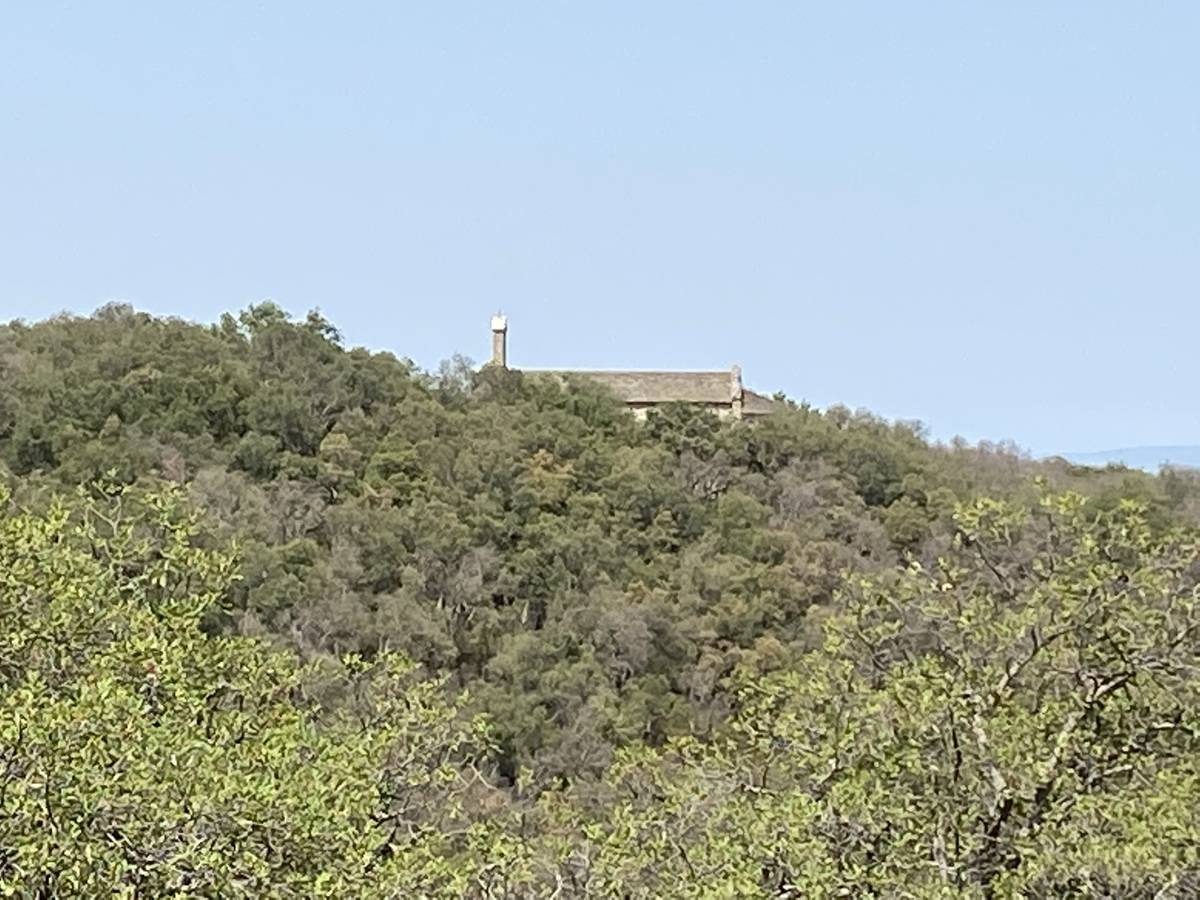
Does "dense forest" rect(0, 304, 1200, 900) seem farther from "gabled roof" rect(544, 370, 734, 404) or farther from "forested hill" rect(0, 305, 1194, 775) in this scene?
"gabled roof" rect(544, 370, 734, 404)

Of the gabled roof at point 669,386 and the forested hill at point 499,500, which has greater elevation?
the gabled roof at point 669,386

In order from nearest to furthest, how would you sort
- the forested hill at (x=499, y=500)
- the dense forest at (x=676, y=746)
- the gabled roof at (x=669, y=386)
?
the dense forest at (x=676, y=746), the forested hill at (x=499, y=500), the gabled roof at (x=669, y=386)

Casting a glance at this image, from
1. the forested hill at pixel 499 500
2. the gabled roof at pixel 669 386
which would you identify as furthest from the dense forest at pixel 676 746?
the gabled roof at pixel 669 386

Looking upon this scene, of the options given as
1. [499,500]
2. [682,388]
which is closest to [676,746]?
[499,500]

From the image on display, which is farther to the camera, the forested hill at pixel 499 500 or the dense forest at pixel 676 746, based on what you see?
the forested hill at pixel 499 500

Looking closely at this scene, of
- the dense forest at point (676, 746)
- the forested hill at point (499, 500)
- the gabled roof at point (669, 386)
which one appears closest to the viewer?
the dense forest at point (676, 746)

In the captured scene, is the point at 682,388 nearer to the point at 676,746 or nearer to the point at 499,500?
the point at 499,500

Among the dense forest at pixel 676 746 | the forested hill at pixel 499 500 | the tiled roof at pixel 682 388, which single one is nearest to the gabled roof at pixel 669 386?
the tiled roof at pixel 682 388

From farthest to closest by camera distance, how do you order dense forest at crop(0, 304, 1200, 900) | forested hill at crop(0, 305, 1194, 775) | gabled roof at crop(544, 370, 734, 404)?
gabled roof at crop(544, 370, 734, 404) < forested hill at crop(0, 305, 1194, 775) < dense forest at crop(0, 304, 1200, 900)

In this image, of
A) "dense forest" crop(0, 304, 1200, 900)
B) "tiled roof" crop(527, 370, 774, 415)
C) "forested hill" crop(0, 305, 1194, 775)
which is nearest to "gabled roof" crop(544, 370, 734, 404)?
"tiled roof" crop(527, 370, 774, 415)

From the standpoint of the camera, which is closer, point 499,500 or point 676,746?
point 676,746

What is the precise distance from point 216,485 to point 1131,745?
28772mm

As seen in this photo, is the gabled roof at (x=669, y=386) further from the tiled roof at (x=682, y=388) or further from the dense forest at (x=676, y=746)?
the dense forest at (x=676, y=746)

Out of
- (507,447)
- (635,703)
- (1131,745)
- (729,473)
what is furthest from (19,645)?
(729,473)
